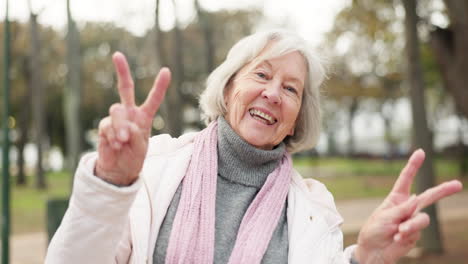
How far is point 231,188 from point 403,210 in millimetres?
668

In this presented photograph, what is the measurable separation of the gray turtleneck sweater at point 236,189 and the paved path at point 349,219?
25.8 feet

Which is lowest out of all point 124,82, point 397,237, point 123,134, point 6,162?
point 6,162

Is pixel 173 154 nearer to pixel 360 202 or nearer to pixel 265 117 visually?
pixel 265 117

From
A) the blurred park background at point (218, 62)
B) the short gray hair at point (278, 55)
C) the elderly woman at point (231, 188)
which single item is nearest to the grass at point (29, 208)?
the blurred park background at point (218, 62)

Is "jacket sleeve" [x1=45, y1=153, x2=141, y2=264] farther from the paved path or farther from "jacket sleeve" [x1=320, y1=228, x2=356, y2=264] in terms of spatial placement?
the paved path

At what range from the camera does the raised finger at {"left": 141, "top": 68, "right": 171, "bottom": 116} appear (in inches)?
66.4

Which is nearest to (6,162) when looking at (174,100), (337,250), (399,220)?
(174,100)

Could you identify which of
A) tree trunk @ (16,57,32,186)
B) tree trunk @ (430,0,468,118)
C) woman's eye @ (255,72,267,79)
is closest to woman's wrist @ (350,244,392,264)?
woman's eye @ (255,72,267,79)

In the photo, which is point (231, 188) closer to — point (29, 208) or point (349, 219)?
point (349, 219)

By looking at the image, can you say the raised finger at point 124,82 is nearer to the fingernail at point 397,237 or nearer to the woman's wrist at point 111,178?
the woman's wrist at point 111,178

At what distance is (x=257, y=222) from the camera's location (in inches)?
83.0

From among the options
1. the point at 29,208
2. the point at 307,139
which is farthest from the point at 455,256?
the point at 29,208

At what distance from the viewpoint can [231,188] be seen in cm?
223

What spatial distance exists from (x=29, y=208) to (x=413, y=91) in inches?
512
